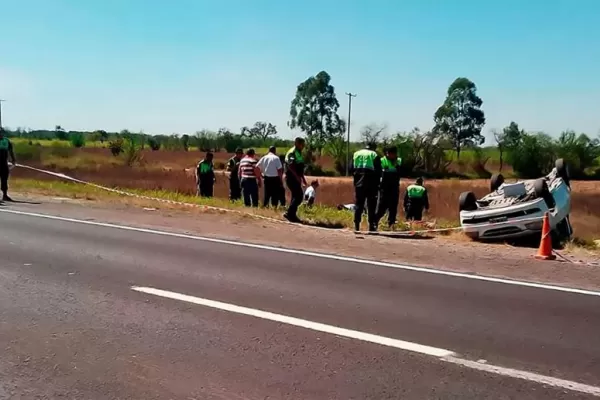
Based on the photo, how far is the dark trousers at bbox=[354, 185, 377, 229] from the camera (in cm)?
1242

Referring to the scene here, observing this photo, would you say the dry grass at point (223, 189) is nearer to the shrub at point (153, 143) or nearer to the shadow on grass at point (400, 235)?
the shadow on grass at point (400, 235)

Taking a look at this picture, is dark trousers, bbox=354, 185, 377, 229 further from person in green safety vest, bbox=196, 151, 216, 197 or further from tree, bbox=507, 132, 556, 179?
tree, bbox=507, 132, 556, 179

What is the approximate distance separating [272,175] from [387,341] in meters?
10.6

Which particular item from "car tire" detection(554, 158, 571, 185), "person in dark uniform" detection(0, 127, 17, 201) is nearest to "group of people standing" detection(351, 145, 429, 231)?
"car tire" detection(554, 158, 571, 185)

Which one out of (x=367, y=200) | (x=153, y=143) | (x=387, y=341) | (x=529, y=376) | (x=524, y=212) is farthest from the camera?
(x=153, y=143)

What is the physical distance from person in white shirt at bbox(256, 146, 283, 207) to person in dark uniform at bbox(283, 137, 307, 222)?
5.99ft

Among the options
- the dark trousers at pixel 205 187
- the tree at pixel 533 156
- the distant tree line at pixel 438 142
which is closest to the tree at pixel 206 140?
the distant tree line at pixel 438 142

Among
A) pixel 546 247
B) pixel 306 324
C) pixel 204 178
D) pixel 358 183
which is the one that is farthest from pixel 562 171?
pixel 204 178

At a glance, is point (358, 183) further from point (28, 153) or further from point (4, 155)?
point (28, 153)

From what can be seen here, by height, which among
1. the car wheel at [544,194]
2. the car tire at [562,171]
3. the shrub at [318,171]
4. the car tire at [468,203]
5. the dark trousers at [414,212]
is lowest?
the shrub at [318,171]

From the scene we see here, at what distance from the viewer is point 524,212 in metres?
11.1


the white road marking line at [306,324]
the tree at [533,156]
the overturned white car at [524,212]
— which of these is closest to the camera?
the white road marking line at [306,324]

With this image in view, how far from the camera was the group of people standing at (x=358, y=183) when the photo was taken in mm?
12461

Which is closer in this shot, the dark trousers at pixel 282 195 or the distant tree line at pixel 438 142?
the dark trousers at pixel 282 195
